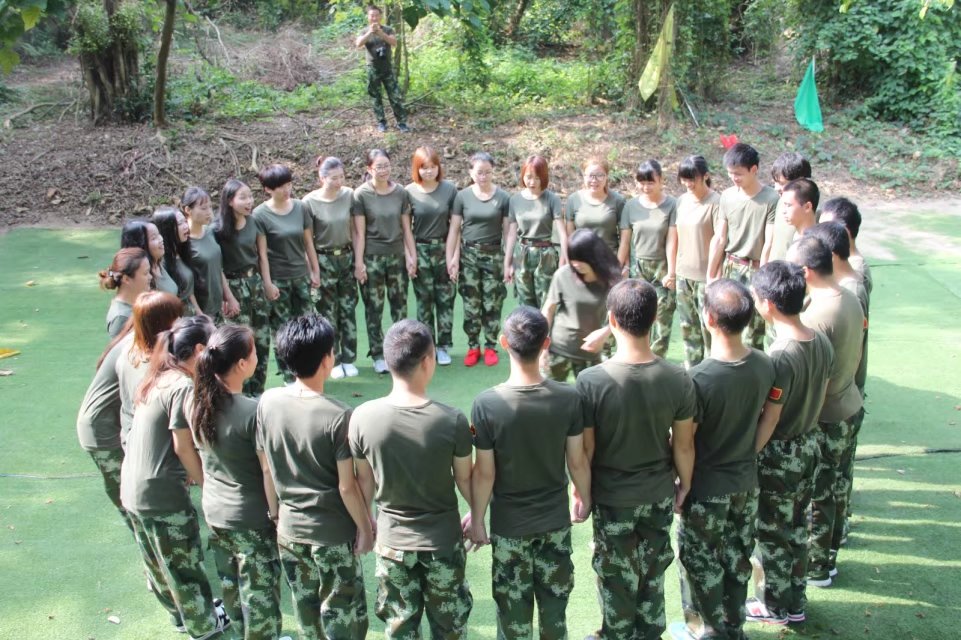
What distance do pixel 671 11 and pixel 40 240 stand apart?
8.12 meters

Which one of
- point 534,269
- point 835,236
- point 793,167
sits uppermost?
point 793,167

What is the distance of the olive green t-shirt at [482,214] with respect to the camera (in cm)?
618

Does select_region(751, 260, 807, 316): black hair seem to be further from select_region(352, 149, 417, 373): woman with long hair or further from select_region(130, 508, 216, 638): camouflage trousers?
select_region(352, 149, 417, 373): woman with long hair

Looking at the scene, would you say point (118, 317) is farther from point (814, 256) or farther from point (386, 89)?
point (386, 89)

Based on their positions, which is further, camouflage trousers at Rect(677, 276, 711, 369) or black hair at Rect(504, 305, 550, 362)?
camouflage trousers at Rect(677, 276, 711, 369)

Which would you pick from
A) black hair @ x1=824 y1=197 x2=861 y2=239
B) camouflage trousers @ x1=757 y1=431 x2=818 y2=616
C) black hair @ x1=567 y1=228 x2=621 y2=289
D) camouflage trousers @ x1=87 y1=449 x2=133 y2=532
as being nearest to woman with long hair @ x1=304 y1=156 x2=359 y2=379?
black hair @ x1=567 y1=228 x2=621 y2=289

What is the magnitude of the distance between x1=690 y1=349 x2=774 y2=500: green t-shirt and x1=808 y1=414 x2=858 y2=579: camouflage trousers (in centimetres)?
58

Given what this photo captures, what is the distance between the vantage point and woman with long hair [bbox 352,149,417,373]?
20.0 ft

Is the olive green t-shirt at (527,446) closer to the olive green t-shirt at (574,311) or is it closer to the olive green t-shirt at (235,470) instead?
the olive green t-shirt at (235,470)

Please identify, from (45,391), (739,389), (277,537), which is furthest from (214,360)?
(45,391)

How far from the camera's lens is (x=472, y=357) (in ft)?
21.3

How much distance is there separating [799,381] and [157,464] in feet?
8.32

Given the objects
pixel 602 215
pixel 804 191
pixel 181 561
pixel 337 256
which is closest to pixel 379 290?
pixel 337 256

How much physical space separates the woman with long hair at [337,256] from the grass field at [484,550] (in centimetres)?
29
